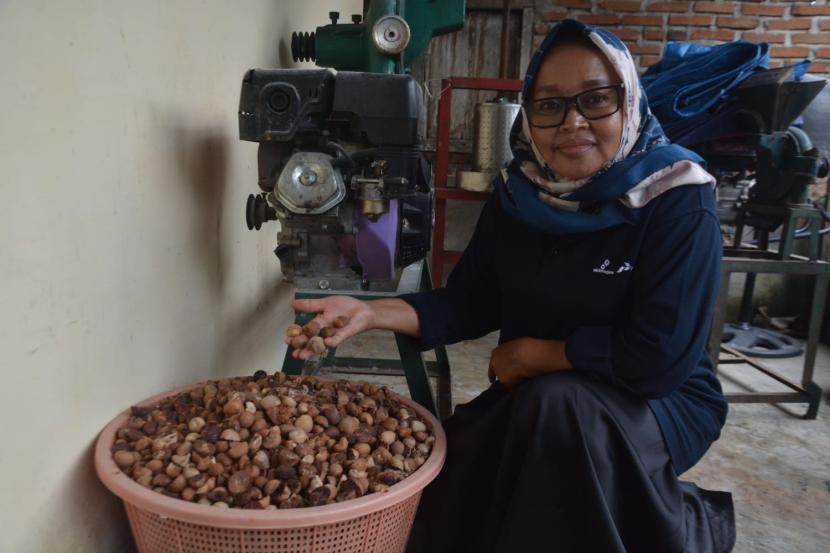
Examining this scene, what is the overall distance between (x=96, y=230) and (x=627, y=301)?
3.03ft

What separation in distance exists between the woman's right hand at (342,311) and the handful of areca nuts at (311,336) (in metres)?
0.02

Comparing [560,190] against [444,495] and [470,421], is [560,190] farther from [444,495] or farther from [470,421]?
[444,495]

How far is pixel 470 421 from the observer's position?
1.22m

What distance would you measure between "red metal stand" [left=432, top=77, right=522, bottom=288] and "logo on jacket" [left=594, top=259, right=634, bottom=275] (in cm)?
152

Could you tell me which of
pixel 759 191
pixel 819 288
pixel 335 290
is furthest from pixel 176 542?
pixel 759 191

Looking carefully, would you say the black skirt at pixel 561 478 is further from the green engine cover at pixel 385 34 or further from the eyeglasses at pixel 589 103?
the green engine cover at pixel 385 34

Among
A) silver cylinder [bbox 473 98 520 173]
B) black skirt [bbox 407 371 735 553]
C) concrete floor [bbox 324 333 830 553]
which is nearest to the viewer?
black skirt [bbox 407 371 735 553]

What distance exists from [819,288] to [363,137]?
1900 millimetres

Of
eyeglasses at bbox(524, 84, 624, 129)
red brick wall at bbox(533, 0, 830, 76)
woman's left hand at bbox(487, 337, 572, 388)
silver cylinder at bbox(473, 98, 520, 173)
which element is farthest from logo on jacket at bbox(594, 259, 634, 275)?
red brick wall at bbox(533, 0, 830, 76)

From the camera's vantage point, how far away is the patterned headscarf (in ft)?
3.56

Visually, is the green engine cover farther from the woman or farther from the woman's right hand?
the woman's right hand

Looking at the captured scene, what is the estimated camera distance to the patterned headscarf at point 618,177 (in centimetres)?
108

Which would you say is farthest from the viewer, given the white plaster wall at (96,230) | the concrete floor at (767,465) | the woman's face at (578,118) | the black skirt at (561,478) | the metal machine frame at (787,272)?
the metal machine frame at (787,272)

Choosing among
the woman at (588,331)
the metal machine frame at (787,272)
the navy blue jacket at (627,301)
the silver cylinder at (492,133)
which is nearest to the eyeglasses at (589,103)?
the woman at (588,331)
